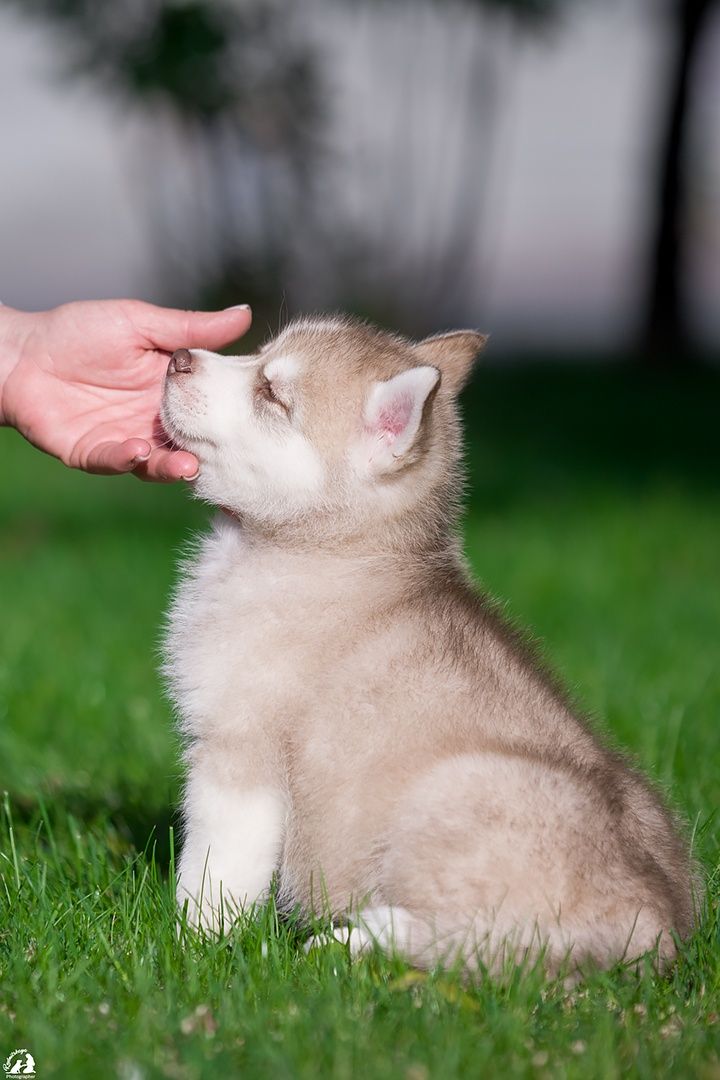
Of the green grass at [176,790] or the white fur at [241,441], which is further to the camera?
the white fur at [241,441]

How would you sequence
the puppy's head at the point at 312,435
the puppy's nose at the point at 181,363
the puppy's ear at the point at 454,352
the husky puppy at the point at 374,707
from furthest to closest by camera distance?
the puppy's ear at the point at 454,352 < the puppy's nose at the point at 181,363 < the puppy's head at the point at 312,435 < the husky puppy at the point at 374,707

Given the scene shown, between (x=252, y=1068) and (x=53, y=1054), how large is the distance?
402 millimetres

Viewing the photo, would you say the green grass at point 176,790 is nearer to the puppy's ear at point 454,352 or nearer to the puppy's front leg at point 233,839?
the puppy's front leg at point 233,839

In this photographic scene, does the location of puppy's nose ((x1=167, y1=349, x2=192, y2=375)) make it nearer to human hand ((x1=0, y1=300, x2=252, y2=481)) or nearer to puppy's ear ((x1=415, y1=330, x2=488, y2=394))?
human hand ((x1=0, y1=300, x2=252, y2=481))

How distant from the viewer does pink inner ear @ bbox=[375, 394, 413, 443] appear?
3.62 metres

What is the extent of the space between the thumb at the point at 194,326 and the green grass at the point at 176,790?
156 cm

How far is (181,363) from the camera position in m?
3.88

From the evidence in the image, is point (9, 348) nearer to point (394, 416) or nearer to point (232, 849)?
point (394, 416)

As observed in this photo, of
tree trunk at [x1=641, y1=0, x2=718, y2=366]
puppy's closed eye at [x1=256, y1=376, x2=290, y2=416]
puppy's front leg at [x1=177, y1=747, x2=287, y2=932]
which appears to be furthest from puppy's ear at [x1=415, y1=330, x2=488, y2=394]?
tree trunk at [x1=641, y1=0, x2=718, y2=366]

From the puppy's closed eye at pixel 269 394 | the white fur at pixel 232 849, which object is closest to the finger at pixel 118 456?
the puppy's closed eye at pixel 269 394

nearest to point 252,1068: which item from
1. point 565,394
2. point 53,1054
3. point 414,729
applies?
point 53,1054

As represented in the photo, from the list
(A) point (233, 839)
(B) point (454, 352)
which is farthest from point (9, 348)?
(A) point (233, 839)

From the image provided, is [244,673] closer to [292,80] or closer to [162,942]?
[162,942]

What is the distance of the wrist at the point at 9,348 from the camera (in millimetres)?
4625
